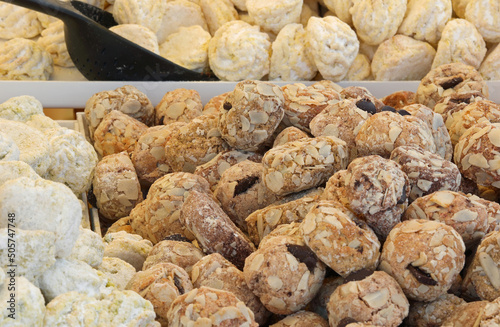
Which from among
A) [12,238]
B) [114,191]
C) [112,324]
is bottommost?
[114,191]

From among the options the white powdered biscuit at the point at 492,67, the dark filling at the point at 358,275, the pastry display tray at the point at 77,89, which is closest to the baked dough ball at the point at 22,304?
the dark filling at the point at 358,275

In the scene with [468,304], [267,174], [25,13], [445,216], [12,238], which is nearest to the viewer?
[12,238]

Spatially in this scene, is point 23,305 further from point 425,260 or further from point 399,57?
point 399,57

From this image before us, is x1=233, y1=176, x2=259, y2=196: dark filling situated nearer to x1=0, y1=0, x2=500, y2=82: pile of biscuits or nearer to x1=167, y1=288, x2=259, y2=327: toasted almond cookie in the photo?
x1=167, y1=288, x2=259, y2=327: toasted almond cookie

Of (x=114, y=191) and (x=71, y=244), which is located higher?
(x=71, y=244)

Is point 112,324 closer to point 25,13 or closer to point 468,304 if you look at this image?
point 468,304

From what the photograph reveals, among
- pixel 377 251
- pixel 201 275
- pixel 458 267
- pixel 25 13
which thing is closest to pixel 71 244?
pixel 201 275

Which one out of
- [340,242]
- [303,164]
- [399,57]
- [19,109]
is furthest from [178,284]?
[399,57]

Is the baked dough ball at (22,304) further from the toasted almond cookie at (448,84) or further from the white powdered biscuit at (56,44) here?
the white powdered biscuit at (56,44)
